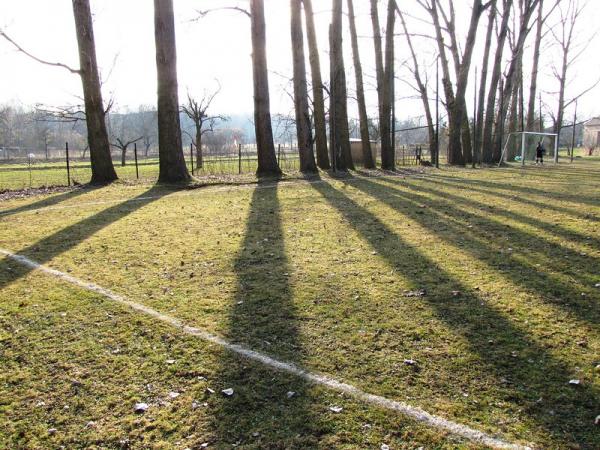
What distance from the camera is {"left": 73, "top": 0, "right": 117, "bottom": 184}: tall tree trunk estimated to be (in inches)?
501

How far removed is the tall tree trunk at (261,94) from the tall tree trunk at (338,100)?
2490 millimetres

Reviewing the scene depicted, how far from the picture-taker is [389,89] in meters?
19.6

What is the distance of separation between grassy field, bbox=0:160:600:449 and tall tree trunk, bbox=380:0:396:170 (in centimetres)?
1299

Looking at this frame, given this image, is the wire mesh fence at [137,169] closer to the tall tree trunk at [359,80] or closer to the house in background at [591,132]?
the tall tree trunk at [359,80]

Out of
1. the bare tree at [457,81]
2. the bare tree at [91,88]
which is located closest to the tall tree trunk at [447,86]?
the bare tree at [457,81]

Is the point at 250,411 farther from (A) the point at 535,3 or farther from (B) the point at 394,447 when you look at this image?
(A) the point at 535,3

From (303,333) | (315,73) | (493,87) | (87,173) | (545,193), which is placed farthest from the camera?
(87,173)

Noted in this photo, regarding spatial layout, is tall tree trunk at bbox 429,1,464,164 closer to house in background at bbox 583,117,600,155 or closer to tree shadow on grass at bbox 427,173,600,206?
tree shadow on grass at bbox 427,173,600,206

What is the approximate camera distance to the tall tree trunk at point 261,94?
14.7 meters

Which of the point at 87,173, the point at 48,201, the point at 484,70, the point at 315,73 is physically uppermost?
the point at 484,70

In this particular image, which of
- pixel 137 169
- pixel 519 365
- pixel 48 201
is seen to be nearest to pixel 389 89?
pixel 137 169

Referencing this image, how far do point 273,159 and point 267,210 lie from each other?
672 centimetres

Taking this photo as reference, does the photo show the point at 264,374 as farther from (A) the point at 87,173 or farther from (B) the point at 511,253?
(A) the point at 87,173

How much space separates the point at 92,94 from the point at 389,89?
11628 millimetres
